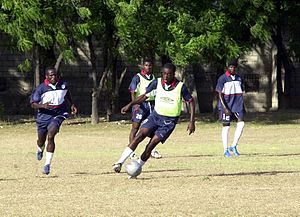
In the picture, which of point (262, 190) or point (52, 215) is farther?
point (262, 190)

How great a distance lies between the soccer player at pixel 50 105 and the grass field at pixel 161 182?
0.65 m

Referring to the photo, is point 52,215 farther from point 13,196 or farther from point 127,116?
point 127,116

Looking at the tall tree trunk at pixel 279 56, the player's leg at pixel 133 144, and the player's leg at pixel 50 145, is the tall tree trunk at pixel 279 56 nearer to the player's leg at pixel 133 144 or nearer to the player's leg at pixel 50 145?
the player's leg at pixel 50 145

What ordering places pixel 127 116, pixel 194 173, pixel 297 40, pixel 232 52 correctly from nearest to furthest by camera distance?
pixel 194 173
pixel 232 52
pixel 127 116
pixel 297 40

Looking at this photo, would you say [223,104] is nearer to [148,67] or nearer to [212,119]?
[148,67]

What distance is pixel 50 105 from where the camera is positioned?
55.9ft

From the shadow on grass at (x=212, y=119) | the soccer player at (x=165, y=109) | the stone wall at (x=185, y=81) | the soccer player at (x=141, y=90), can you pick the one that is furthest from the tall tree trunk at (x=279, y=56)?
the soccer player at (x=165, y=109)

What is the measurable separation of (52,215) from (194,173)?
19.2ft

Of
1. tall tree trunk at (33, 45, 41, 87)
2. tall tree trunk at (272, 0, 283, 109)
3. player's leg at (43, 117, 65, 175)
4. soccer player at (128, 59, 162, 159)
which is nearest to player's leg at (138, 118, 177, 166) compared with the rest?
player's leg at (43, 117, 65, 175)

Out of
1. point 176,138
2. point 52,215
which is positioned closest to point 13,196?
point 52,215

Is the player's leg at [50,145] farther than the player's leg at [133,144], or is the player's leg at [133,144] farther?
the player's leg at [50,145]

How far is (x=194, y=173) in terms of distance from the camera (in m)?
16.8

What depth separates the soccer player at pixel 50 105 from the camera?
16.9 meters

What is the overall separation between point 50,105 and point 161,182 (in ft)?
9.99
